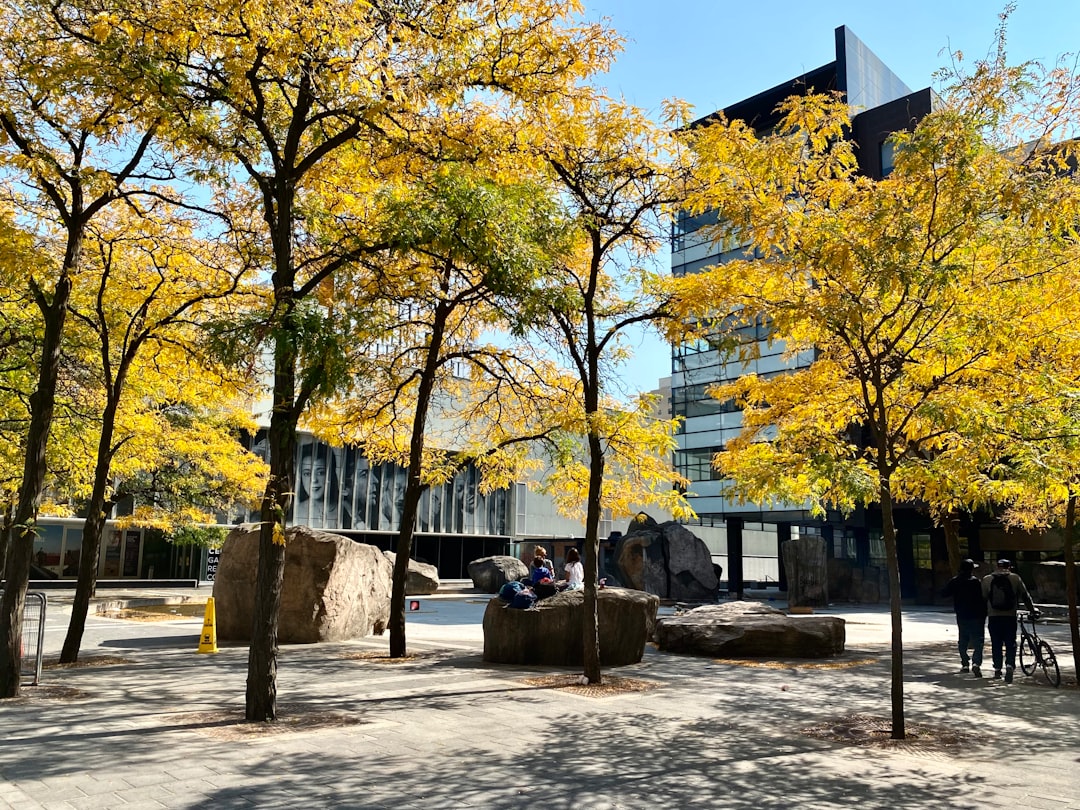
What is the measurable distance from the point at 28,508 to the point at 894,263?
9.42 metres

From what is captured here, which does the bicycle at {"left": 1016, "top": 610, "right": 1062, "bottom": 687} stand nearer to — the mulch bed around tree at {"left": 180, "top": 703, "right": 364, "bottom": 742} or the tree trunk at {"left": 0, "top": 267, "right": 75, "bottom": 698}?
the mulch bed around tree at {"left": 180, "top": 703, "right": 364, "bottom": 742}

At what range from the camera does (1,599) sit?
941cm

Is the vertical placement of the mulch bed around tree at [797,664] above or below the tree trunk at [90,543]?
below

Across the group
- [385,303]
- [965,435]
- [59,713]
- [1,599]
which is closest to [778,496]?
[965,435]

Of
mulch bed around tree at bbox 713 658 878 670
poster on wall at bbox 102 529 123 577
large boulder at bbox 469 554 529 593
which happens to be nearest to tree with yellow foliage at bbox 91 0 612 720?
mulch bed around tree at bbox 713 658 878 670

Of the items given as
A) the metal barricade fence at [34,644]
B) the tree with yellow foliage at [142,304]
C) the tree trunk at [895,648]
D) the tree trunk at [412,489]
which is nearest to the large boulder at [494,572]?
the metal barricade fence at [34,644]

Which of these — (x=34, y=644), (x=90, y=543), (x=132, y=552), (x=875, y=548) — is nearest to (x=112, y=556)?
(x=132, y=552)

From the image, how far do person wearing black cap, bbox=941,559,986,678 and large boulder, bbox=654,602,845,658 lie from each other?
231cm

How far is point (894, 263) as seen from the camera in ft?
26.8

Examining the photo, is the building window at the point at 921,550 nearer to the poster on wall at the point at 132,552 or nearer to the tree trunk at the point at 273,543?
the tree trunk at the point at 273,543

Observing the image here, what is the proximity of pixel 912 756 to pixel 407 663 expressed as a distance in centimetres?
780

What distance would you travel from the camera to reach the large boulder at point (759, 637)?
1484 cm

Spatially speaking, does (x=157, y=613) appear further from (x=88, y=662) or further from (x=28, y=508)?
(x=28, y=508)

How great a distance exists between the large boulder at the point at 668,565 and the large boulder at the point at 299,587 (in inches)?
704
